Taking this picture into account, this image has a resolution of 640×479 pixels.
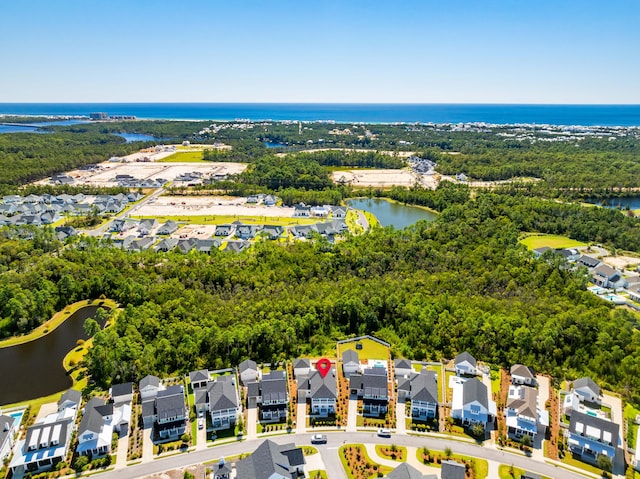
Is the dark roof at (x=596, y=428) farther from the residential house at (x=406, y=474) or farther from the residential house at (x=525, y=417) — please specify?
the residential house at (x=406, y=474)

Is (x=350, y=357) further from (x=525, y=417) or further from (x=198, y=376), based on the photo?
(x=525, y=417)

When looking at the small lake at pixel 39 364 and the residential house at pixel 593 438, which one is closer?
the residential house at pixel 593 438

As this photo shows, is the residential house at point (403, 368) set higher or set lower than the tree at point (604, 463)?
higher

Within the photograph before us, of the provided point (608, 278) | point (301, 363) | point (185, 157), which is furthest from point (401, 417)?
point (185, 157)

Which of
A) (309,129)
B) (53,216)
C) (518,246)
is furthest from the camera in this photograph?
(309,129)

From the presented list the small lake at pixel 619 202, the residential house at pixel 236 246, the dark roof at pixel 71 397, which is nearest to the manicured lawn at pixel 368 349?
the dark roof at pixel 71 397

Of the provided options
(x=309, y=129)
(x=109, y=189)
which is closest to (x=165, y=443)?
(x=109, y=189)

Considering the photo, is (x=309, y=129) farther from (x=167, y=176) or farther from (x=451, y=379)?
(x=451, y=379)
